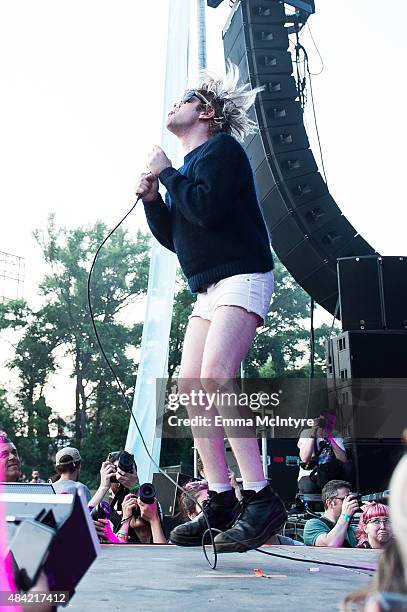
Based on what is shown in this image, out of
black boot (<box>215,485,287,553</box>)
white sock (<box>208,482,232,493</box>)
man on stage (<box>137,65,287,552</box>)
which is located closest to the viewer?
black boot (<box>215,485,287,553</box>)

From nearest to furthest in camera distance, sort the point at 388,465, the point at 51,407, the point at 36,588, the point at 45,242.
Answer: the point at 36,588 < the point at 388,465 < the point at 51,407 < the point at 45,242

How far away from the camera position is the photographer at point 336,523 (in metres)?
3.39

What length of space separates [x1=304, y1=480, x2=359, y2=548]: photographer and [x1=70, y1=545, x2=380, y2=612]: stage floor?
971mm

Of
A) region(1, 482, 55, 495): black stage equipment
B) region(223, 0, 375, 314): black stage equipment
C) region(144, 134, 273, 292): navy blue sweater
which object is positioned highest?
region(223, 0, 375, 314): black stage equipment

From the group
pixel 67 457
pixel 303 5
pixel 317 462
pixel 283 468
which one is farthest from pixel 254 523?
pixel 303 5

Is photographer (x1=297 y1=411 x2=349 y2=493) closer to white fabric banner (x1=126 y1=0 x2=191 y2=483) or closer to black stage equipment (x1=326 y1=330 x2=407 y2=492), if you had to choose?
black stage equipment (x1=326 y1=330 x2=407 y2=492)

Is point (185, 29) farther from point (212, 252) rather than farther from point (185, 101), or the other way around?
point (212, 252)

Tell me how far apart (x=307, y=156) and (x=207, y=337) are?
5501 mm

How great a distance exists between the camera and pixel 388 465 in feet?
20.5

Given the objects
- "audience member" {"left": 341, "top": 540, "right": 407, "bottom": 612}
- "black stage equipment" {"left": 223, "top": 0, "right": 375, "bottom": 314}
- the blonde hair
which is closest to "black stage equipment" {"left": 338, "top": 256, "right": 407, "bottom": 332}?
"black stage equipment" {"left": 223, "top": 0, "right": 375, "bottom": 314}

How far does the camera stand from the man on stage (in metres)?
2.13

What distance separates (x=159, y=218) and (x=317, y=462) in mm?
3553

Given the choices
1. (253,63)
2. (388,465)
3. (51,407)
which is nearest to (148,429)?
(388,465)

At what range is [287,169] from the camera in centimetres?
729
